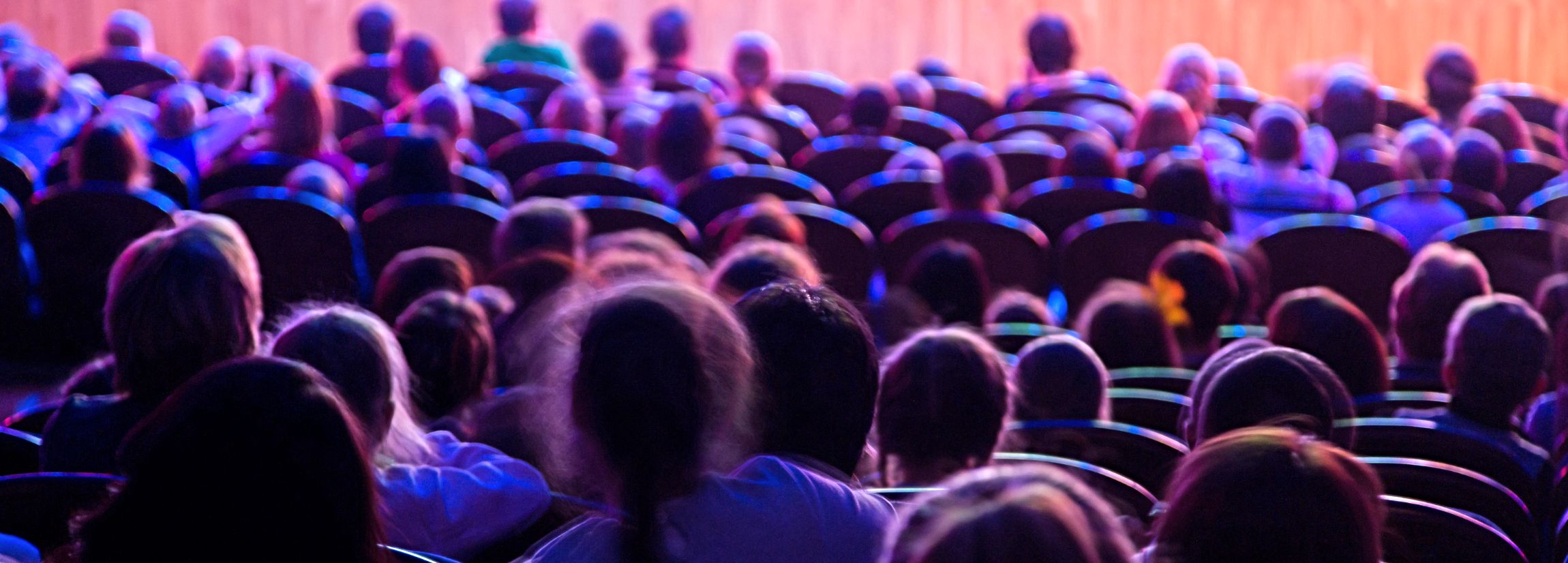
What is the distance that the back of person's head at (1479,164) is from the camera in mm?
6652

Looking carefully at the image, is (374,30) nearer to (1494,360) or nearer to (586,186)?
(586,186)

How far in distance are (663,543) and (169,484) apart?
0.56m

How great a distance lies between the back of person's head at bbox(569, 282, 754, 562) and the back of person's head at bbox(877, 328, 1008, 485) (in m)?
0.88

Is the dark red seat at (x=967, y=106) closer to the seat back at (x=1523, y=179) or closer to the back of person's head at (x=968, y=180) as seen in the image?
the seat back at (x=1523, y=179)

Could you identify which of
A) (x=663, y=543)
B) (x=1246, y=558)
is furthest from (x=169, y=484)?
(x=1246, y=558)

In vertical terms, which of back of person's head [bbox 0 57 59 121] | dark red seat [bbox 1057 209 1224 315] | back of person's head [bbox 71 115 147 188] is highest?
back of person's head [bbox 0 57 59 121]

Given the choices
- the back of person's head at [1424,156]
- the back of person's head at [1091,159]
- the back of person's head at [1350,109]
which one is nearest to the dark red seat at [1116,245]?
the back of person's head at [1091,159]

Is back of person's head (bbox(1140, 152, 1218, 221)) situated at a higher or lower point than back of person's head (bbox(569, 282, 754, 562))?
lower

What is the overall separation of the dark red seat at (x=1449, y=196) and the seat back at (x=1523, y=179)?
626 millimetres

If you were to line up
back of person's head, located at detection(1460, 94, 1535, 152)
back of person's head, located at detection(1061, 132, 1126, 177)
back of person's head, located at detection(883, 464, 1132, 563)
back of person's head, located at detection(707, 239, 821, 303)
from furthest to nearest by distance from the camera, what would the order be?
back of person's head, located at detection(1460, 94, 1535, 152) → back of person's head, located at detection(1061, 132, 1126, 177) → back of person's head, located at detection(707, 239, 821, 303) → back of person's head, located at detection(883, 464, 1132, 563)

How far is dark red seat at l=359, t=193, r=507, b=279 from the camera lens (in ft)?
17.4

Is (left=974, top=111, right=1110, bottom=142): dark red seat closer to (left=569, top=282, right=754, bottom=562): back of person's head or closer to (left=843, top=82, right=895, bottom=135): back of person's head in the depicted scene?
(left=843, top=82, right=895, bottom=135): back of person's head

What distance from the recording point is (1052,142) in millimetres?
7941

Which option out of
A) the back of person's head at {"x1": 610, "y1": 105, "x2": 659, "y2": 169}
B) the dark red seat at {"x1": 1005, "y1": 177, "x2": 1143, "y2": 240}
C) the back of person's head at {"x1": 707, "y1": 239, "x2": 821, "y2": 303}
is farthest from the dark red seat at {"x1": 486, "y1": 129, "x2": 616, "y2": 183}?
the back of person's head at {"x1": 707, "y1": 239, "x2": 821, "y2": 303}
